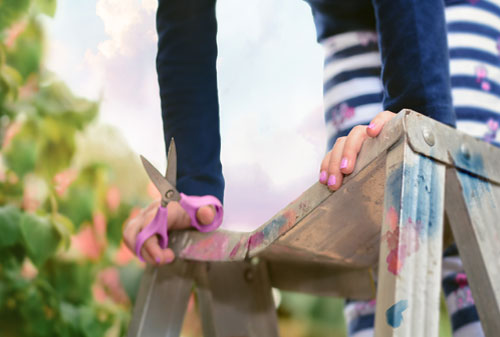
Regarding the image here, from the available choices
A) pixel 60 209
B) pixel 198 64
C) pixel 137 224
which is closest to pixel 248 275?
pixel 137 224

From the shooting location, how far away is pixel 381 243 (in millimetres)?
347

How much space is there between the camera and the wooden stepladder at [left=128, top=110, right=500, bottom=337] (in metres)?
0.33

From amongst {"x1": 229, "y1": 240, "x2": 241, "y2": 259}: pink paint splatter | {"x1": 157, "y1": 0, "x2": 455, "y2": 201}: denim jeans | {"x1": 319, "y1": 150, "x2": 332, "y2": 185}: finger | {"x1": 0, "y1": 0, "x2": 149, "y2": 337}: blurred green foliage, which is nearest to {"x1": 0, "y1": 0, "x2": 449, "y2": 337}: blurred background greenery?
{"x1": 0, "y1": 0, "x2": 149, "y2": 337}: blurred green foliage

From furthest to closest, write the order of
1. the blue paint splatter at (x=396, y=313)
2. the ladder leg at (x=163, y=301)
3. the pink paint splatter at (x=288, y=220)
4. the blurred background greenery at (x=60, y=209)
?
the blurred background greenery at (x=60, y=209) → the ladder leg at (x=163, y=301) → the pink paint splatter at (x=288, y=220) → the blue paint splatter at (x=396, y=313)

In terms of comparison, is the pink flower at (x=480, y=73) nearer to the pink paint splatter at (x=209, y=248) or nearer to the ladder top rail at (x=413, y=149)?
the ladder top rail at (x=413, y=149)

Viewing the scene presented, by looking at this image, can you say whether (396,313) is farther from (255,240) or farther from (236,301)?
(236,301)

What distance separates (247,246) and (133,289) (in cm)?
39

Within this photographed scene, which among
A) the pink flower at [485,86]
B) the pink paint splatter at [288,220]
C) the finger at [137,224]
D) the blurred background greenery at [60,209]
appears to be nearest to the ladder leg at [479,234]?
the pink paint splatter at [288,220]

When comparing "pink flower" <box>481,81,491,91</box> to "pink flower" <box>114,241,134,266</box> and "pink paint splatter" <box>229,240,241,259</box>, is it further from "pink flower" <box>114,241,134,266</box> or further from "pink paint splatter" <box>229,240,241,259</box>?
"pink flower" <box>114,241,134,266</box>

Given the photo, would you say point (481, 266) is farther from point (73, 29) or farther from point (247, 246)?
point (73, 29)

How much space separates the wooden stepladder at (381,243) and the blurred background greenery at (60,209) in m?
0.27

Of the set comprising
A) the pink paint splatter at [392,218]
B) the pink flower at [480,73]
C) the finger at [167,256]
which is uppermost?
the pink flower at [480,73]

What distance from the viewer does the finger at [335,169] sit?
0.40 metres

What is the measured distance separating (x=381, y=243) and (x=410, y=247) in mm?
19
